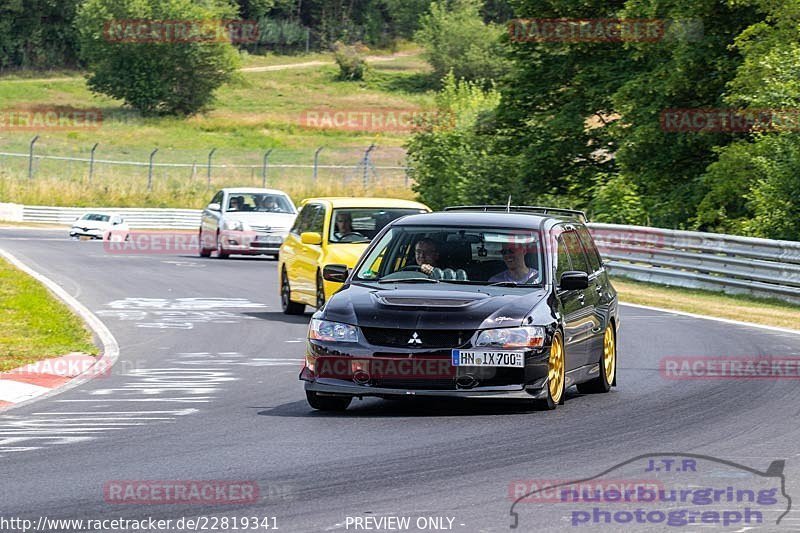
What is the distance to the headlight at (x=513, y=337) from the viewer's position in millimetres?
10688

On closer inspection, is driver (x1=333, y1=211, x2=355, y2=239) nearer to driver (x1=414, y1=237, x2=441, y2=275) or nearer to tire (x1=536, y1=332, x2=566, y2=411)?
driver (x1=414, y1=237, x2=441, y2=275)

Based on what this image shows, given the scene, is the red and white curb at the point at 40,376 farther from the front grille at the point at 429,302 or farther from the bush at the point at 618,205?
the bush at the point at 618,205

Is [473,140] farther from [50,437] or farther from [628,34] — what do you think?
[50,437]

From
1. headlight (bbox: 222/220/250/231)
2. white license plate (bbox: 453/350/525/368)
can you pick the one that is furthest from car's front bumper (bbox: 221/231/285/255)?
white license plate (bbox: 453/350/525/368)

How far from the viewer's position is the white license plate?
419 inches

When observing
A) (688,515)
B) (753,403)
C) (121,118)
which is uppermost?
(688,515)

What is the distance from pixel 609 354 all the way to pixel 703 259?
15044 mm

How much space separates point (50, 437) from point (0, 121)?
3590 inches

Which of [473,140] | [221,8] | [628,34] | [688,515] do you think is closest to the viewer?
[688,515]

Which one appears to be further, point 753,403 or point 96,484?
point 753,403

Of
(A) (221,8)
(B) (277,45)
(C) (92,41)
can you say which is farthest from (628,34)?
(B) (277,45)

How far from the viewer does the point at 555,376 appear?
1130 cm

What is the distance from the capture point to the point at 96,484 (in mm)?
8148

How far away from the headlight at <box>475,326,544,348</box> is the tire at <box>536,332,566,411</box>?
0.19 m
